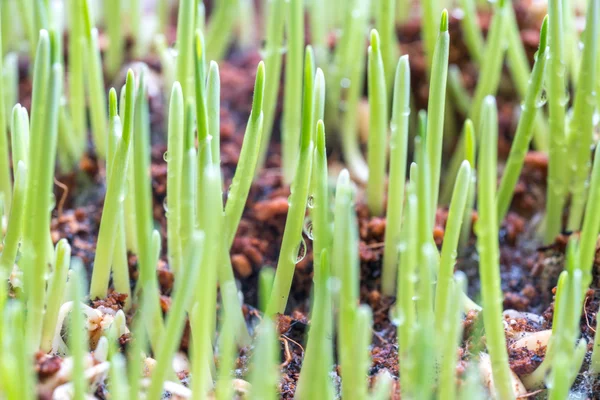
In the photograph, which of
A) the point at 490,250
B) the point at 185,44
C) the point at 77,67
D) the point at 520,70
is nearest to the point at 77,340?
the point at 490,250

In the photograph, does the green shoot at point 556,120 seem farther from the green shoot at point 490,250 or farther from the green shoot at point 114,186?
the green shoot at point 114,186

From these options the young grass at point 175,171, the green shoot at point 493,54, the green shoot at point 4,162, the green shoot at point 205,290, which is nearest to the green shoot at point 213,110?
the young grass at point 175,171

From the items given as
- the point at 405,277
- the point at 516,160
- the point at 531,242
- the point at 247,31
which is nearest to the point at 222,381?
the point at 405,277

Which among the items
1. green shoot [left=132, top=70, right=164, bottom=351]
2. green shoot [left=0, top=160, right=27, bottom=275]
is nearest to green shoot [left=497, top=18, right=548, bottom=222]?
green shoot [left=132, top=70, right=164, bottom=351]

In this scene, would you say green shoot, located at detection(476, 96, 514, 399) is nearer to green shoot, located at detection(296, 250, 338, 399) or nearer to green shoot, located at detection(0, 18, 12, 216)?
green shoot, located at detection(296, 250, 338, 399)

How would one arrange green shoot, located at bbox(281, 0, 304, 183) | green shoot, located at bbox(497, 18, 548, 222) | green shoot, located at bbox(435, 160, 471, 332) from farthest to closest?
1. green shoot, located at bbox(281, 0, 304, 183)
2. green shoot, located at bbox(497, 18, 548, 222)
3. green shoot, located at bbox(435, 160, 471, 332)

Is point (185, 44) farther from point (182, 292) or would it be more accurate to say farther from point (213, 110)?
point (182, 292)
